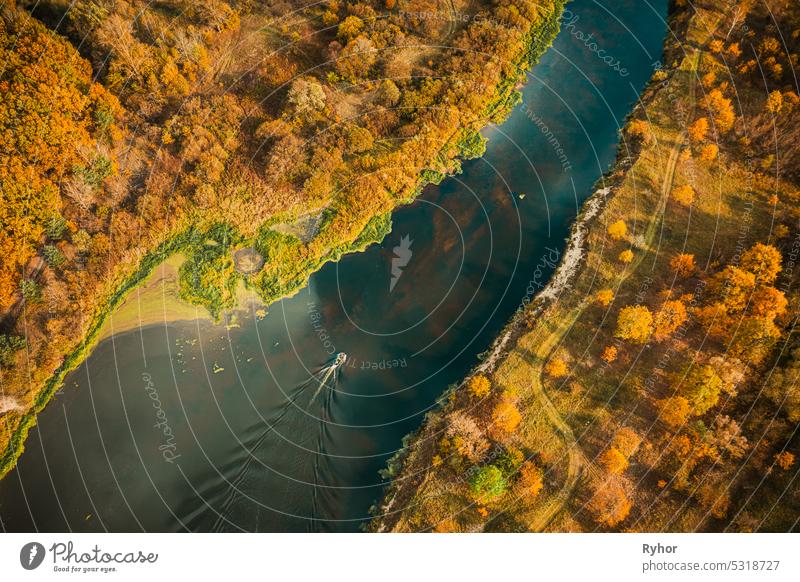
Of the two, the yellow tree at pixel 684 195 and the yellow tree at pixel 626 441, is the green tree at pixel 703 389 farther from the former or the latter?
the yellow tree at pixel 684 195

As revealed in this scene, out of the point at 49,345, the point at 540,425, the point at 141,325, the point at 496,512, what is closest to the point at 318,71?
the point at 141,325

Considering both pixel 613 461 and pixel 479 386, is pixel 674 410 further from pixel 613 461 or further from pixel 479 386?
pixel 479 386

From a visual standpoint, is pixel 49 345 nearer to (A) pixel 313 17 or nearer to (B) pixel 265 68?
(B) pixel 265 68

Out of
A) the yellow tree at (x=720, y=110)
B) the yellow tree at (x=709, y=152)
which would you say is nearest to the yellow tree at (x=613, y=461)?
the yellow tree at (x=709, y=152)

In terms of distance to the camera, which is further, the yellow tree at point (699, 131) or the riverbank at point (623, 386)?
the yellow tree at point (699, 131)

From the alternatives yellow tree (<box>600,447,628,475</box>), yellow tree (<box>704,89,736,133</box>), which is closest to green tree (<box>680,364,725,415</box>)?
yellow tree (<box>600,447,628,475</box>)
